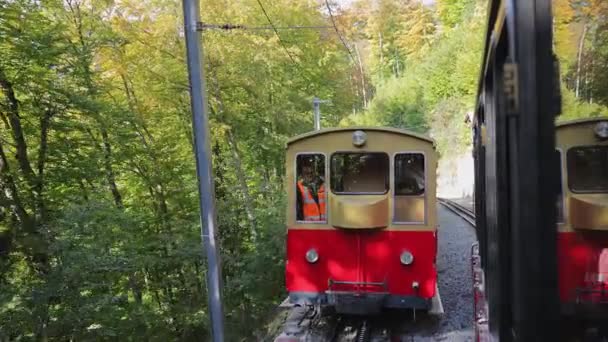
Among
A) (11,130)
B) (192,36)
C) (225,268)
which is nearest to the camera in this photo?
(192,36)

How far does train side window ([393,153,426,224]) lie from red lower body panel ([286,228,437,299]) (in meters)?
0.23

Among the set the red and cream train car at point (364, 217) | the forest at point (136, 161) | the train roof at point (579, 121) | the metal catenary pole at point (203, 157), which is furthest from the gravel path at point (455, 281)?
the train roof at point (579, 121)

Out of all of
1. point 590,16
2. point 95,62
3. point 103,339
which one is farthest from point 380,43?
point 590,16

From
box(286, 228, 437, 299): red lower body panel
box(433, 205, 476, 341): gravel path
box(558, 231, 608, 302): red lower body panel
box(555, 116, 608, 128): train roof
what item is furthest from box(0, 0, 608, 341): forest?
box(555, 116, 608, 128): train roof

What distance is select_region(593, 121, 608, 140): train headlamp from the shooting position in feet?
4.82

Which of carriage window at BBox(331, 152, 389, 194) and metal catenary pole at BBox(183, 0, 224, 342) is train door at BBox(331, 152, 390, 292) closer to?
carriage window at BBox(331, 152, 389, 194)

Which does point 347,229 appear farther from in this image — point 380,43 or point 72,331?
point 380,43

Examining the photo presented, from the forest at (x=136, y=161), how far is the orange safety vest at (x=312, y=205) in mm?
2654

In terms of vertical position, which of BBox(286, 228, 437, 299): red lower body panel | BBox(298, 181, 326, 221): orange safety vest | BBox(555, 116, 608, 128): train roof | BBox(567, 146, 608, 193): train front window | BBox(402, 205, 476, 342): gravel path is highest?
BBox(555, 116, 608, 128): train roof

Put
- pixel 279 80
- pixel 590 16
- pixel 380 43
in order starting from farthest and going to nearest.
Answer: pixel 380 43
pixel 279 80
pixel 590 16

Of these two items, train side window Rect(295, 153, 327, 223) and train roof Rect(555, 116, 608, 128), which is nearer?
train roof Rect(555, 116, 608, 128)

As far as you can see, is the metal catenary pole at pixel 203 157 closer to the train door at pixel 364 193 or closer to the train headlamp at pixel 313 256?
the train headlamp at pixel 313 256

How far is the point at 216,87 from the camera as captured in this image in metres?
12.9

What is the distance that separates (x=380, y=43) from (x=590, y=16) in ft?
153
